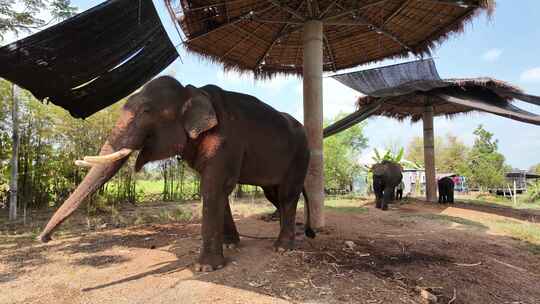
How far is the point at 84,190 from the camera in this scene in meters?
2.77

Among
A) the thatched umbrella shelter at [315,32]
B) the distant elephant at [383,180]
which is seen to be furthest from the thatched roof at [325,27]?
the distant elephant at [383,180]

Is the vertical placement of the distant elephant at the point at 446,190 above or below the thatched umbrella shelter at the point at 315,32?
below

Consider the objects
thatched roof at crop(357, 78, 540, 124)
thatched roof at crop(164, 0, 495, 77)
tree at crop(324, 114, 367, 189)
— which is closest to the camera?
thatched roof at crop(164, 0, 495, 77)

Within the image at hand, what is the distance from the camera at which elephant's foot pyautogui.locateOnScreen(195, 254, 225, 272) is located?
10.8 ft

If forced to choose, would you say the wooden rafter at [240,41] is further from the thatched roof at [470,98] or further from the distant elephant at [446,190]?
the distant elephant at [446,190]

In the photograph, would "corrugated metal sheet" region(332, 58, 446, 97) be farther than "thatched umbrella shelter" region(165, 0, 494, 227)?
Yes

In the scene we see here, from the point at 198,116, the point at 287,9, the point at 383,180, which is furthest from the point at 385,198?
the point at 198,116

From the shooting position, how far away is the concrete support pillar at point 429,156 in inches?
495

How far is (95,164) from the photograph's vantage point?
2.87 meters

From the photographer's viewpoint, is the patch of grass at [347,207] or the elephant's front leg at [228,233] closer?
the elephant's front leg at [228,233]

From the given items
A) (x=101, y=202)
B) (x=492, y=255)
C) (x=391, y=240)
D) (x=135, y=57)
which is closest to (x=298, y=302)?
(x=391, y=240)

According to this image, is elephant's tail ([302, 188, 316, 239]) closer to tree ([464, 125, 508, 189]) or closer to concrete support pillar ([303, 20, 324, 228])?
concrete support pillar ([303, 20, 324, 228])

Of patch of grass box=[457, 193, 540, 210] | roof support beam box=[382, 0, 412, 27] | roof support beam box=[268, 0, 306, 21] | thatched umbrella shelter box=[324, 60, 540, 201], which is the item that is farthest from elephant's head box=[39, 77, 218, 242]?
patch of grass box=[457, 193, 540, 210]

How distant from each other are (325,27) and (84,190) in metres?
6.08
